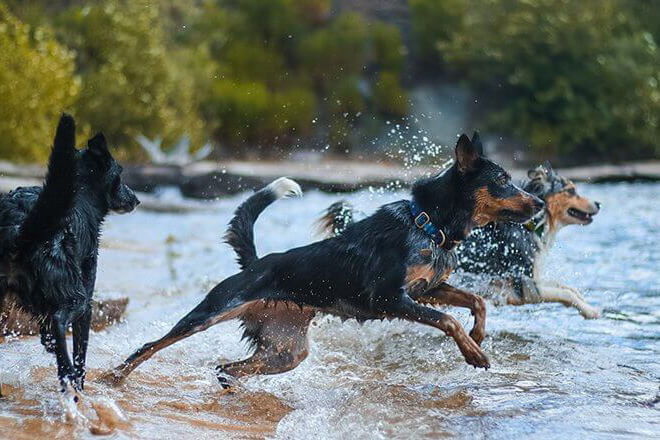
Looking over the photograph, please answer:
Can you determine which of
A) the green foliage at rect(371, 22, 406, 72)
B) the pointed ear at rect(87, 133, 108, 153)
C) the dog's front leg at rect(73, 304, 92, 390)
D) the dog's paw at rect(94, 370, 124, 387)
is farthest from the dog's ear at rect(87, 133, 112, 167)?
the green foliage at rect(371, 22, 406, 72)

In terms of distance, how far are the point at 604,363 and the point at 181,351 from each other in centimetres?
282

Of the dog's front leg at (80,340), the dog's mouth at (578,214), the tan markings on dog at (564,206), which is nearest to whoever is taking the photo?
the dog's front leg at (80,340)

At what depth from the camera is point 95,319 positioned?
23.4 feet

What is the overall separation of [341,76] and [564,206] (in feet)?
60.6

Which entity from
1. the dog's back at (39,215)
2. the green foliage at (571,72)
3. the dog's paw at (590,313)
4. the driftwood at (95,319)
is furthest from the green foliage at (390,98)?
the dog's back at (39,215)

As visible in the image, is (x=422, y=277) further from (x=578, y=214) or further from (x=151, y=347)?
(x=578, y=214)

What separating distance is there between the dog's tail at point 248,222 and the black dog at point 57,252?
915 mm

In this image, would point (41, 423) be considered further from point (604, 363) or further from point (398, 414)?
point (604, 363)

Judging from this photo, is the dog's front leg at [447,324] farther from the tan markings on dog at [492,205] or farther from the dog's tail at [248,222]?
the dog's tail at [248,222]

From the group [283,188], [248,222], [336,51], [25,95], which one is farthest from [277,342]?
[336,51]

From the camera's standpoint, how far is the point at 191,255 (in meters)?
11.0

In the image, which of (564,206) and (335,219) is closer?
(335,219)

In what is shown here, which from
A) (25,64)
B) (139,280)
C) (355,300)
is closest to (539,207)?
(355,300)

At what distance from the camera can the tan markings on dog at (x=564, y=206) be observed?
7.76 metres
